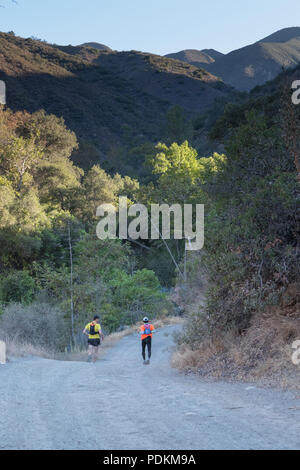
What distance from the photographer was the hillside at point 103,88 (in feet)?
295

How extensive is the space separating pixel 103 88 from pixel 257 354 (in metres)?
119

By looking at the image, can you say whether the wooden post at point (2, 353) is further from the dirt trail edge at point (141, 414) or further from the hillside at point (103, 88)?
the hillside at point (103, 88)

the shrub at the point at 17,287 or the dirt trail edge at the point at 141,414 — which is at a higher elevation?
the dirt trail edge at the point at 141,414

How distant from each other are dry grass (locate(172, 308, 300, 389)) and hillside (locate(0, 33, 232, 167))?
64.0 meters

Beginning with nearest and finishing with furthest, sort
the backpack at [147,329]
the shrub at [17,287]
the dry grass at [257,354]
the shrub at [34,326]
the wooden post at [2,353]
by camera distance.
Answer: the dry grass at [257,354] → the wooden post at [2,353] → the backpack at [147,329] → the shrub at [34,326] → the shrub at [17,287]

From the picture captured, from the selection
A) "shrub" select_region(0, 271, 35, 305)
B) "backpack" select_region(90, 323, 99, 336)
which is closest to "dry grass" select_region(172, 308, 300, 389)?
"backpack" select_region(90, 323, 99, 336)

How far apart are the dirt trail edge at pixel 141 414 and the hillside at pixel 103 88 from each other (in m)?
65.5

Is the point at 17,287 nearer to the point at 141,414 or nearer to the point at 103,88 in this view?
the point at 141,414

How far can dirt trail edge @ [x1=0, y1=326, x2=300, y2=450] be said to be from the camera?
515cm

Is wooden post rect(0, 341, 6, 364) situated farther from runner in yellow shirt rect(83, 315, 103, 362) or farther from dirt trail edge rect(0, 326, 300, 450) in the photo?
dirt trail edge rect(0, 326, 300, 450)

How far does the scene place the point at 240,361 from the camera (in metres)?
10.0

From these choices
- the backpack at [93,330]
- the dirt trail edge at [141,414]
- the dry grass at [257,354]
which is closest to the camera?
the dirt trail edge at [141,414]

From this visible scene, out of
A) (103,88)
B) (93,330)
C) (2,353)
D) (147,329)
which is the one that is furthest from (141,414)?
(103,88)

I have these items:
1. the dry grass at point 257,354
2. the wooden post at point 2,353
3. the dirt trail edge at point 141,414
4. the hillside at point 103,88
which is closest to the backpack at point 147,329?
the dry grass at point 257,354
